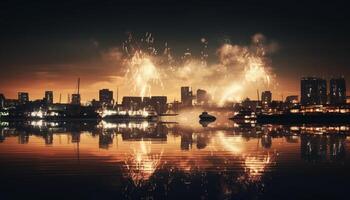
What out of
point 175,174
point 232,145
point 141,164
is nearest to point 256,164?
point 175,174

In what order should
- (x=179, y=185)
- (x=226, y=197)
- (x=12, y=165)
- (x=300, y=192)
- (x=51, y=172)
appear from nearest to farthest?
(x=226, y=197)
(x=300, y=192)
(x=179, y=185)
(x=51, y=172)
(x=12, y=165)

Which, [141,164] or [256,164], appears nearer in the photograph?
[141,164]

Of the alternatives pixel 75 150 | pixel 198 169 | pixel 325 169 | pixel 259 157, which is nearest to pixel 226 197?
pixel 198 169

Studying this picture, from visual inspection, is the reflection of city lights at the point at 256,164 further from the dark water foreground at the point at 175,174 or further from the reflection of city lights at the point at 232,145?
the reflection of city lights at the point at 232,145

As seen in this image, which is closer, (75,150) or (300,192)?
(300,192)

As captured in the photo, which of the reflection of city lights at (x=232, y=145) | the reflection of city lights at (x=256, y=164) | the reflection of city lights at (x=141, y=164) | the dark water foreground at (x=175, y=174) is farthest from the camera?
the reflection of city lights at (x=232, y=145)

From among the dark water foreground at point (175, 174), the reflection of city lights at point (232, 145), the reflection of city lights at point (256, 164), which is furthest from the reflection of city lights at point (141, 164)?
the reflection of city lights at point (232, 145)

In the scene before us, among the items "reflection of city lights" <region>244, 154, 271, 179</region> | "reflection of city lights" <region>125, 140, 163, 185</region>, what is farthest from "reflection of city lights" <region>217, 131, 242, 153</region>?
"reflection of city lights" <region>125, 140, 163, 185</region>

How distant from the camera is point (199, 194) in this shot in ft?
59.3

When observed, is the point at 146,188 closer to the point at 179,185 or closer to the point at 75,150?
the point at 179,185

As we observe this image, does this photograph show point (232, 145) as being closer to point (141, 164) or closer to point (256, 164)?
point (256, 164)

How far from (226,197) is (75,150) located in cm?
2223

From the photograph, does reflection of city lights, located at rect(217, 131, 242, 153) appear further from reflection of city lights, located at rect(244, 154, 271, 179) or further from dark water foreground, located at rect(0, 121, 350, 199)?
reflection of city lights, located at rect(244, 154, 271, 179)

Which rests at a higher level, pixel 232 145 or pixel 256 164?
pixel 232 145
